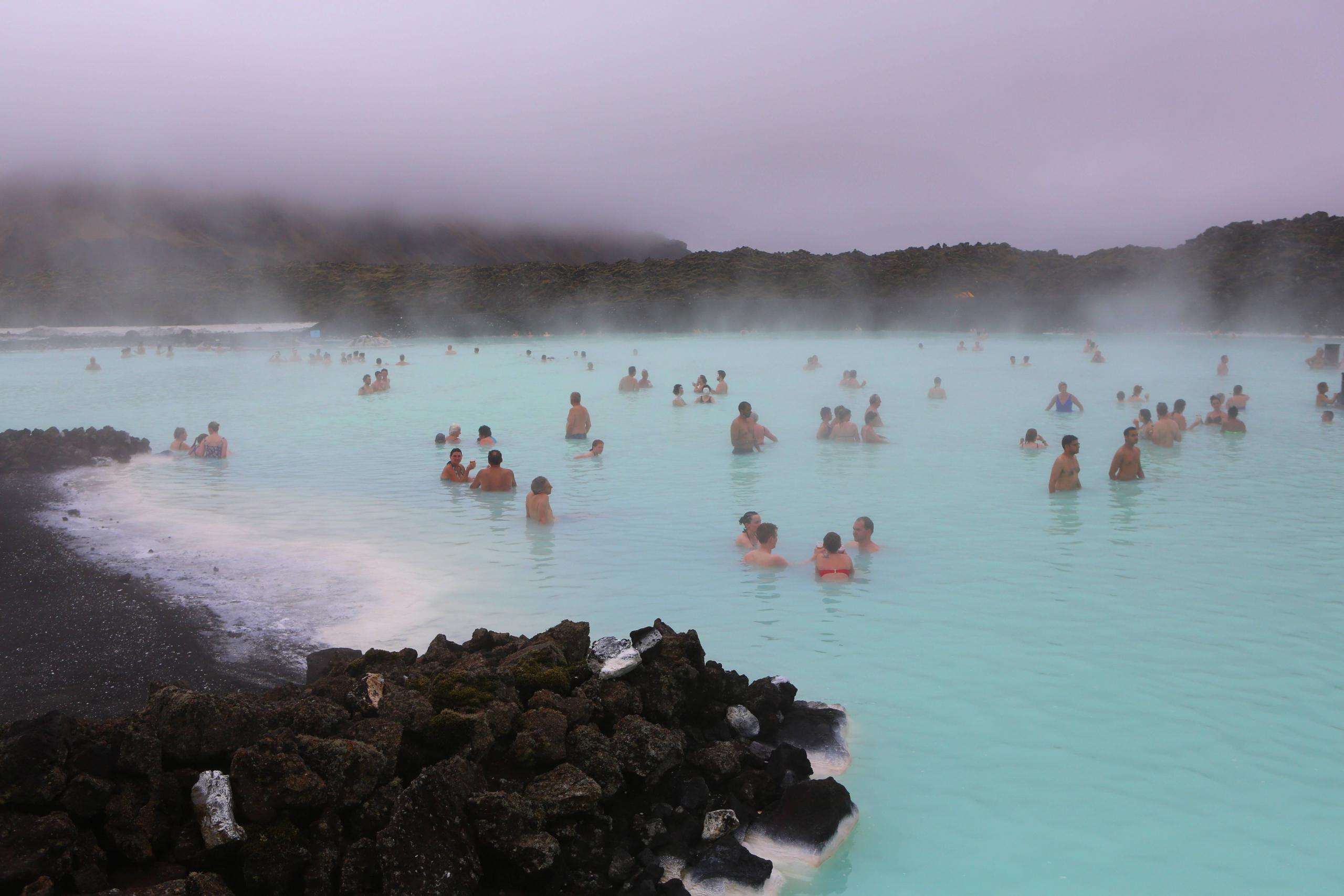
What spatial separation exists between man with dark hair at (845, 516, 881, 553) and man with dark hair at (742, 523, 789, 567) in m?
0.76

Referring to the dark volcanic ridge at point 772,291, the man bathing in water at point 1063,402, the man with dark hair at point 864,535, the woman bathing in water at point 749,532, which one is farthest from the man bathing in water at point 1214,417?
the dark volcanic ridge at point 772,291

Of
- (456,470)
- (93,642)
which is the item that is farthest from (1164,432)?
(93,642)

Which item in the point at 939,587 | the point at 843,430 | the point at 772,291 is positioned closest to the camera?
the point at 939,587

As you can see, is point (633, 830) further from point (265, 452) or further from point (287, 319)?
point (287, 319)

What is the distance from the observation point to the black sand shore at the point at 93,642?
17.5 feet

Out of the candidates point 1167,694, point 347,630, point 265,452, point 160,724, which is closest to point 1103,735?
point 1167,694

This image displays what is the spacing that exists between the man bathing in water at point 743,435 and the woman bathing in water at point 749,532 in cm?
501

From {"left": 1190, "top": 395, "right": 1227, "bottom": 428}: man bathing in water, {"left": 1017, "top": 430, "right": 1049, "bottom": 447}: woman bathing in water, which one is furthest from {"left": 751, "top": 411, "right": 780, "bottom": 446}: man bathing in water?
{"left": 1190, "top": 395, "right": 1227, "bottom": 428}: man bathing in water

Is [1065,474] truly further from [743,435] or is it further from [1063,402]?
[1063,402]

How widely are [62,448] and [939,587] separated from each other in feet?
42.7

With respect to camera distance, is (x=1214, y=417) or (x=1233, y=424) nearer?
(x=1233, y=424)

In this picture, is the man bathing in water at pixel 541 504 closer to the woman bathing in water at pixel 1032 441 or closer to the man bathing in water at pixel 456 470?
the man bathing in water at pixel 456 470

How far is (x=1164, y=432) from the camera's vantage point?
45.6 feet

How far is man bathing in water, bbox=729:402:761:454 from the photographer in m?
13.9
